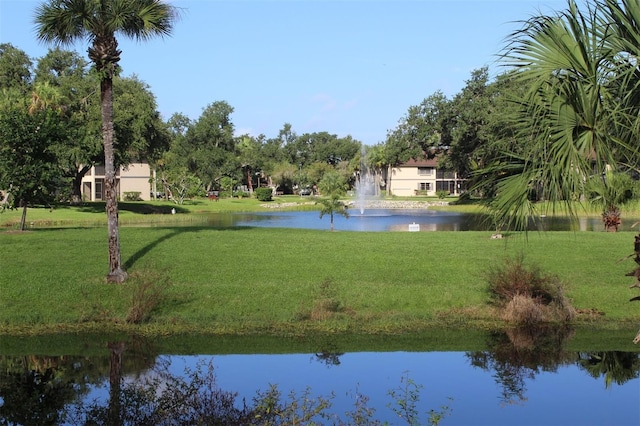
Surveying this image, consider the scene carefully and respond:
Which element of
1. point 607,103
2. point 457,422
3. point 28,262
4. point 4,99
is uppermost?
point 4,99

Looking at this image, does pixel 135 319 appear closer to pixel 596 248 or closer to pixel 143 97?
pixel 596 248

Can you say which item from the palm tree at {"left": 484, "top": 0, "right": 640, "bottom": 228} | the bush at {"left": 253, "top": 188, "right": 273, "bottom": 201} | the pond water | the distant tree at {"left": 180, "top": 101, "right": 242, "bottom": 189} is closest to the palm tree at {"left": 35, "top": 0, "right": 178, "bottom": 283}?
the palm tree at {"left": 484, "top": 0, "right": 640, "bottom": 228}

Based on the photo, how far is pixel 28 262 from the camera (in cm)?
1708

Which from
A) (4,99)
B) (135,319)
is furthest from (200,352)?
(4,99)

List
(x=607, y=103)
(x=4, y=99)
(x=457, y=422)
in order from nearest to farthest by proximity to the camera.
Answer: (x=607, y=103) < (x=457, y=422) < (x=4, y=99)

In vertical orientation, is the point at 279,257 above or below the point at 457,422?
above

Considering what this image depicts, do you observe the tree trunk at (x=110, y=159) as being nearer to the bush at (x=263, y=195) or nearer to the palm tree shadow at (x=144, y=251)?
the palm tree shadow at (x=144, y=251)

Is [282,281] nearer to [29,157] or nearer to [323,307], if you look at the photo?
[323,307]

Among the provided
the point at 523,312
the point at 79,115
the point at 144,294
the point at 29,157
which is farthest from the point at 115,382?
the point at 79,115

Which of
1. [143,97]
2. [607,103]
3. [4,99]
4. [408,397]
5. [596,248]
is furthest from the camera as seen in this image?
[143,97]

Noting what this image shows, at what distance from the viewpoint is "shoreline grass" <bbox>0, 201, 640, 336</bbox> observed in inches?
552

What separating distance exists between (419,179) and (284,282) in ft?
300

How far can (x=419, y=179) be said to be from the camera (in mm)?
105875

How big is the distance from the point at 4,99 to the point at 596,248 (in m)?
37.2
